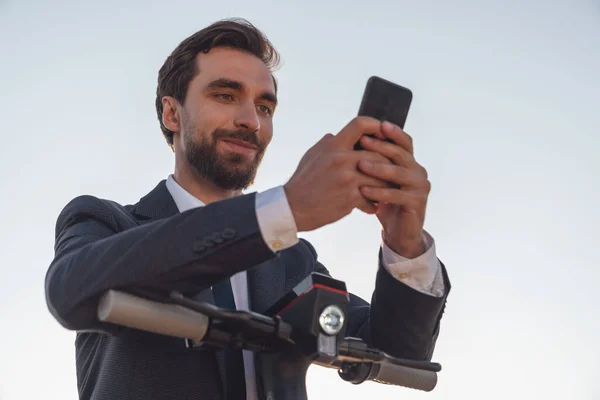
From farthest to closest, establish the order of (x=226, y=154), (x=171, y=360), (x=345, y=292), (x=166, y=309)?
1. (x=226, y=154)
2. (x=171, y=360)
3. (x=345, y=292)
4. (x=166, y=309)

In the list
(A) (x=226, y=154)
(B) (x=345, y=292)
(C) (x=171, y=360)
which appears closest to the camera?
(B) (x=345, y=292)

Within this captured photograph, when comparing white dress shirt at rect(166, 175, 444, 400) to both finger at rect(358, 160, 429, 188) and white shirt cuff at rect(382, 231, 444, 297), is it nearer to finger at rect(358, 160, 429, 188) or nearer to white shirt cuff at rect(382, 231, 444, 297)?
white shirt cuff at rect(382, 231, 444, 297)

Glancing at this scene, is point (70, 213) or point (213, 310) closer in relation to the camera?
point (213, 310)

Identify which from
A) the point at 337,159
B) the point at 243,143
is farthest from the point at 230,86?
the point at 337,159

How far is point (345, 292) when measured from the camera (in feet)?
8.76

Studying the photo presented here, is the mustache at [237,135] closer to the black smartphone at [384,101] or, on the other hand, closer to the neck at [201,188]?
the neck at [201,188]

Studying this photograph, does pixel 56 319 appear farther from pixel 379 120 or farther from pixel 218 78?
pixel 218 78

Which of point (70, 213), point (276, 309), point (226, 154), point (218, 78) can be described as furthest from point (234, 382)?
point (218, 78)

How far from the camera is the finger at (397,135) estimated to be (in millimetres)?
2725

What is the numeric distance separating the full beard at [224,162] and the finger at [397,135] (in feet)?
5.30

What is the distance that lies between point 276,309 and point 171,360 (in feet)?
2.16

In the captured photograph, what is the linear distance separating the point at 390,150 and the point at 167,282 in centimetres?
93

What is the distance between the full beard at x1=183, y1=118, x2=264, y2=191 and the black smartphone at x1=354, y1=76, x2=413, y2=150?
5.17ft

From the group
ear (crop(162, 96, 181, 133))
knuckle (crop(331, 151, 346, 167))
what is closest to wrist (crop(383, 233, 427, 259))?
knuckle (crop(331, 151, 346, 167))
